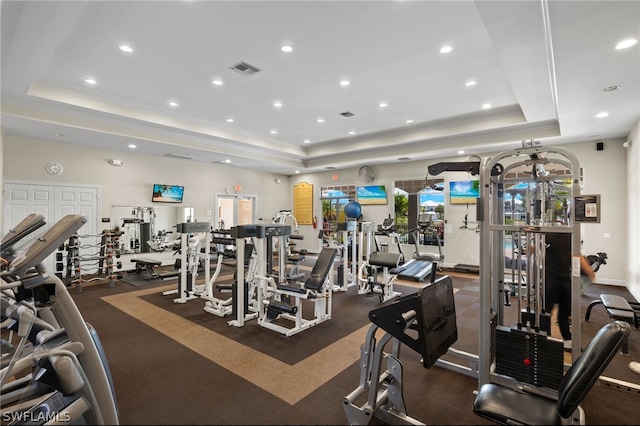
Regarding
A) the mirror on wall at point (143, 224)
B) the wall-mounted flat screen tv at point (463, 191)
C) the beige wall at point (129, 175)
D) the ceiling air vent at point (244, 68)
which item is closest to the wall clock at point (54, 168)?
the beige wall at point (129, 175)

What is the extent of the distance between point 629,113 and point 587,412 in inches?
180

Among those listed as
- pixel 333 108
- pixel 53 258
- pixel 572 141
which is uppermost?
pixel 333 108

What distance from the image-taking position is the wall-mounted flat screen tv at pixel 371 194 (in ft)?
30.0

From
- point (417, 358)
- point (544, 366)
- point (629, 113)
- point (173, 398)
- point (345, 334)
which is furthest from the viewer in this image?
point (629, 113)

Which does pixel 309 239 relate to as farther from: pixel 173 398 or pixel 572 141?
pixel 173 398

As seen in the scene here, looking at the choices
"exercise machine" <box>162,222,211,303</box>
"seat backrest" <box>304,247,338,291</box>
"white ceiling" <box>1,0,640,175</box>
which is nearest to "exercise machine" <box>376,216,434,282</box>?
"seat backrest" <box>304,247,338,291</box>

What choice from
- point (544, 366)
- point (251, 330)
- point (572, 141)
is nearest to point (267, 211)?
point (251, 330)

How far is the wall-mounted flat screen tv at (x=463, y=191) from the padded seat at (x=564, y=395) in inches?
248

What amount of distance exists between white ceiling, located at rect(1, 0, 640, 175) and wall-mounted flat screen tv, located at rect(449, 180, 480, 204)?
111cm

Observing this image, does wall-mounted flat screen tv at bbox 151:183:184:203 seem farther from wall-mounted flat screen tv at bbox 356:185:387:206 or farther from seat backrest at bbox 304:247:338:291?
seat backrest at bbox 304:247:338:291

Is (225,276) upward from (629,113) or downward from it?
downward

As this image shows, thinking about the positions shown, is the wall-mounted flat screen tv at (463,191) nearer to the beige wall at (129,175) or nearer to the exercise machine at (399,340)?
the beige wall at (129,175)

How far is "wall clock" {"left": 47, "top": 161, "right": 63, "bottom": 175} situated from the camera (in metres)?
6.39

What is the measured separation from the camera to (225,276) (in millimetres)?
6914
